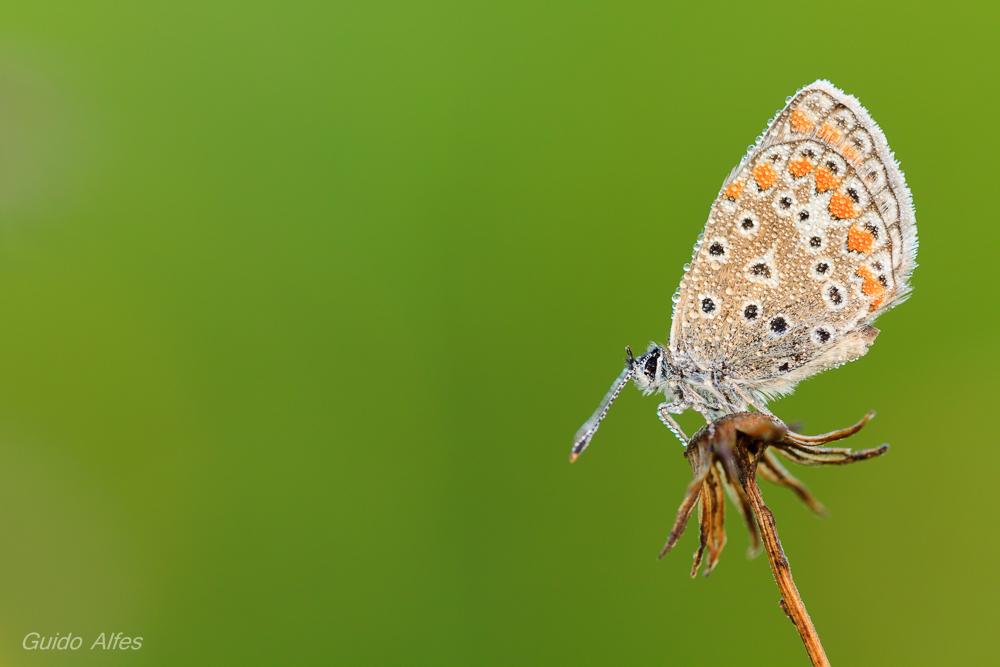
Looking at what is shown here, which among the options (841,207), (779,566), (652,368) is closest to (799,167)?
(841,207)

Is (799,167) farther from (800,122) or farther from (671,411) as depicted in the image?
(671,411)

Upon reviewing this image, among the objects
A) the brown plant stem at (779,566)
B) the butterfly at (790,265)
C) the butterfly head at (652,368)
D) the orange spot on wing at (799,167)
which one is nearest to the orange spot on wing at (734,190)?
the butterfly at (790,265)

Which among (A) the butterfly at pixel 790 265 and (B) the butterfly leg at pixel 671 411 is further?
(B) the butterfly leg at pixel 671 411

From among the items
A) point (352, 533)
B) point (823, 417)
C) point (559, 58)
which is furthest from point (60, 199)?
point (823, 417)

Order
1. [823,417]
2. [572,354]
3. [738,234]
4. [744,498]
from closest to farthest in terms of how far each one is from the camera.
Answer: [744,498] → [738,234] → [823,417] → [572,354]

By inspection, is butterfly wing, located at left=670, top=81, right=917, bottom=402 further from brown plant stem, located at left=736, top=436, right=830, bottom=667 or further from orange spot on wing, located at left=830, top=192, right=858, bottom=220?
brown plant stem, located at left=736, top=436, right=830, bottom=667

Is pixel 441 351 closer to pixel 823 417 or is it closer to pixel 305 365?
pixel 305 365

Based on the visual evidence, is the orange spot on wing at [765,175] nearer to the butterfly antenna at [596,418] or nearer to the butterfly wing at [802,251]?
the butterfly wing at [802,251]

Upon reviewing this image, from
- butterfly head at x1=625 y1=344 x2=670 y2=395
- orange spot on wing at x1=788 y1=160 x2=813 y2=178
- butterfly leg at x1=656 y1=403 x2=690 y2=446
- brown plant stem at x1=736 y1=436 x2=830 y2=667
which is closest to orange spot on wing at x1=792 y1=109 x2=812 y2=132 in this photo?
orange spot on wing at x1=788 y1=160 x2=813 y2=178
